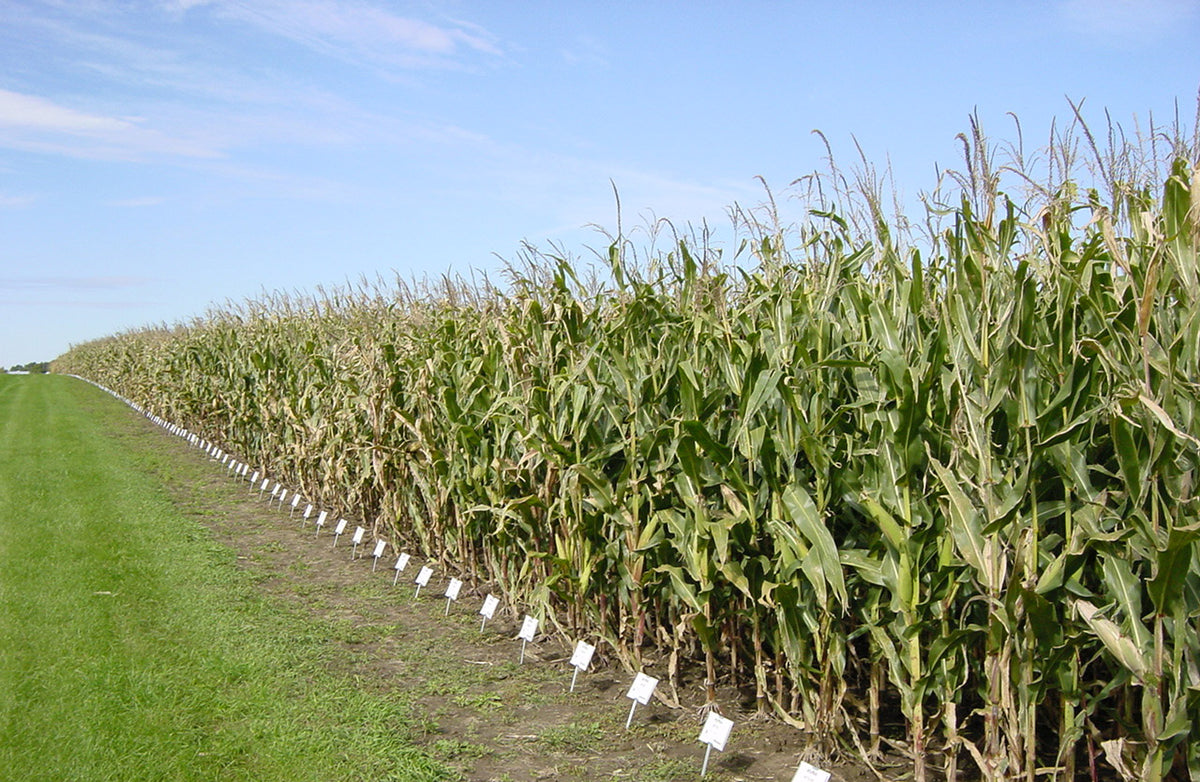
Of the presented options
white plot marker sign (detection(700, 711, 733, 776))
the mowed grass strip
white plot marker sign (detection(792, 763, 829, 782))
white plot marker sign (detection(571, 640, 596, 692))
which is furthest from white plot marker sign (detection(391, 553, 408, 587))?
white plot marker sign (detection(792, 763, 829, 782))

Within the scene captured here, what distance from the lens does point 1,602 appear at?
684cm

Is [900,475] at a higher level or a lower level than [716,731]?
higher

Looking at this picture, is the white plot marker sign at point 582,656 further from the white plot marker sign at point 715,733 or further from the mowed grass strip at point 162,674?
the white plot marker sign at point 715,733

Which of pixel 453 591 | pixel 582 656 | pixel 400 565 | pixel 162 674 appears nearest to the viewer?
pixel 582 656

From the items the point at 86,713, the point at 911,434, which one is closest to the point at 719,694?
the point at 911,434

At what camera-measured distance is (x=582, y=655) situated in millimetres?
5016

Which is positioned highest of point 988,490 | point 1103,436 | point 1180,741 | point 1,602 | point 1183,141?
point 1183,141

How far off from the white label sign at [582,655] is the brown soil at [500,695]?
0.19m

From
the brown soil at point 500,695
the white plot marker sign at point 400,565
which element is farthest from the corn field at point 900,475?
the white plot marker sign at point 400,565

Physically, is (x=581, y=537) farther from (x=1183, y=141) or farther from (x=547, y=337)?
(x=1183, y=141)

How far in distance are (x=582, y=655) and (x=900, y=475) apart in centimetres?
219

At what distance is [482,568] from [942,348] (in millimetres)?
4574

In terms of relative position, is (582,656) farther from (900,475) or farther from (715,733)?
(900,475)

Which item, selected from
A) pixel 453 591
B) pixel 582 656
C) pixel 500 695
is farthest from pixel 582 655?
pixel 453 591
